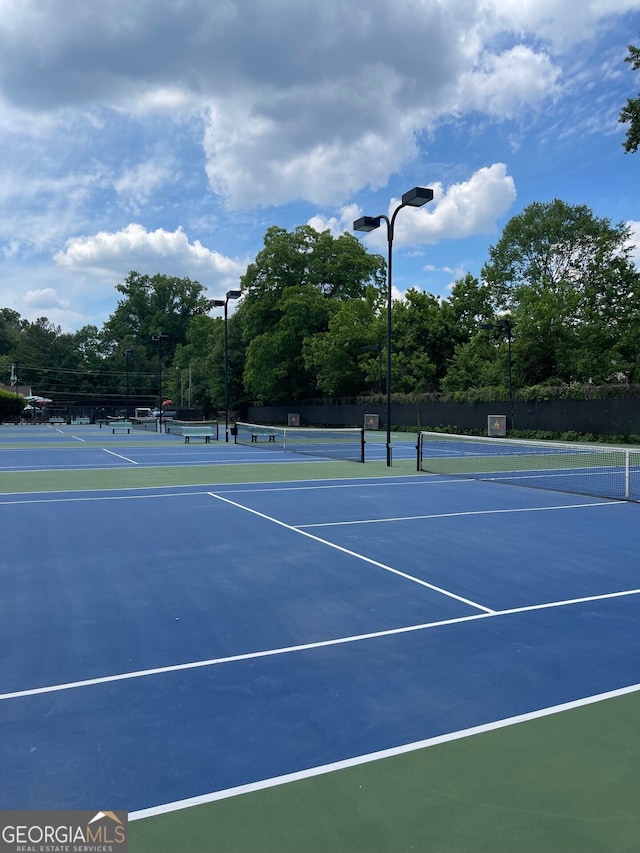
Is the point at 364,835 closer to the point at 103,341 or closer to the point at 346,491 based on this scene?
the point at 346,491

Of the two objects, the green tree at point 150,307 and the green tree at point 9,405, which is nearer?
the green tree at point 9,405

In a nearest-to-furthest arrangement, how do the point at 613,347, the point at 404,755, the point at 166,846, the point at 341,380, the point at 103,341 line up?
the point at 166,846 < the point at 404,755 < the point at 613,347 < the point at 341,380 < the point at 103,341

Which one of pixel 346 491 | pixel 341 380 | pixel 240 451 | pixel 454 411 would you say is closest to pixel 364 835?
pixel 346 491

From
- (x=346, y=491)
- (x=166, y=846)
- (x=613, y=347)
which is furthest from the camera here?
(x=613, y=347)

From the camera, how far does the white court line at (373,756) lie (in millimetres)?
2861

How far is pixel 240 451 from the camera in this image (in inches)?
1009

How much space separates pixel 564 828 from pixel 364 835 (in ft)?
2.72

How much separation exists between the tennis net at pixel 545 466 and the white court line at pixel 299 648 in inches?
289

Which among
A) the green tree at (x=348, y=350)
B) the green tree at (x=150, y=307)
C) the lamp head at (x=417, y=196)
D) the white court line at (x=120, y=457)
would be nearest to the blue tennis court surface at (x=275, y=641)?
the lamp head at (x=417, y=196)

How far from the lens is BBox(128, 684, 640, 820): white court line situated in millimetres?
2861

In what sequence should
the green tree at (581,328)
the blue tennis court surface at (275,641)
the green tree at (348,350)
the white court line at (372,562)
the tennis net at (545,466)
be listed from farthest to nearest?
the green tree at (348,350) → the green tree at (581,328) → the tennis net at (545,466) → the white court line at (372,562) → the blue tennis court surface at (275,641)

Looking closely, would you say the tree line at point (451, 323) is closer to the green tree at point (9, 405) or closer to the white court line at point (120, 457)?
the green tree at point (9, 405)

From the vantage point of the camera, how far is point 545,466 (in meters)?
19.1

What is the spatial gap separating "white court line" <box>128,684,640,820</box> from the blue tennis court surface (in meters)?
0.04
